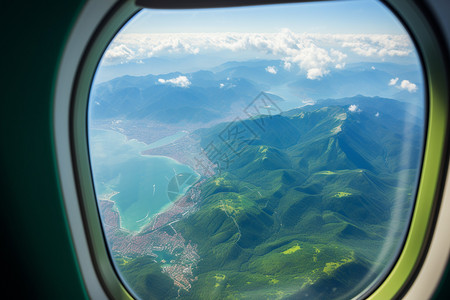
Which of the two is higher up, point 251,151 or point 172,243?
point 251,151

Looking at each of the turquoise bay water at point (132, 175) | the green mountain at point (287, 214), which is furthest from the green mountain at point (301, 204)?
the turquoise bay water at point (132, 175)

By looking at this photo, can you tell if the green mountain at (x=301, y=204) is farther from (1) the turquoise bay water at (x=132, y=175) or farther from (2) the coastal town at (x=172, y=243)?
(1) the turquoise bay water at (x=132, y=175)

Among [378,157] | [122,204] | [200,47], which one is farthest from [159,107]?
[378,157]

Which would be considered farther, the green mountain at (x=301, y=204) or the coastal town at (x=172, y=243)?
the coastal town at (x=172, y=243)

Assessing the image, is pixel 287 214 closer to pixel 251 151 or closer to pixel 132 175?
pixel 251 151

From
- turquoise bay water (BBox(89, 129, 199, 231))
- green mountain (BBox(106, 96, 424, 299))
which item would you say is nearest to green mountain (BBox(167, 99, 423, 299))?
green mountain (BBox(106, 96, 424, 299))

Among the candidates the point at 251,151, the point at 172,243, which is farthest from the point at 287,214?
the point at 172,243

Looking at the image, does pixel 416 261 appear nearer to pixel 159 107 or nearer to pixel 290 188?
pixel 290 188

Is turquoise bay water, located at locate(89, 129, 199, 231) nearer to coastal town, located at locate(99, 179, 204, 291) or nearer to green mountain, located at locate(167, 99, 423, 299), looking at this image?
coastal town, located at locate(99, 179, 204, 291)
